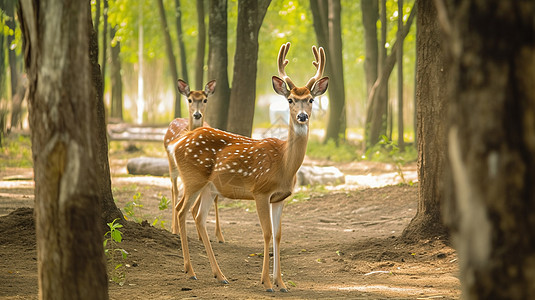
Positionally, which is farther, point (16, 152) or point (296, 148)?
point (16, 152)

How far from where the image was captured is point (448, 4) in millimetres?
2697

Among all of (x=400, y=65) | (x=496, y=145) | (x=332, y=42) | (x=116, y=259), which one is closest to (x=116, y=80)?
(x=332, y=42)

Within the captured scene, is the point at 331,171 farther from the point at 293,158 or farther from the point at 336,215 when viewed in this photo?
the point at 293,158

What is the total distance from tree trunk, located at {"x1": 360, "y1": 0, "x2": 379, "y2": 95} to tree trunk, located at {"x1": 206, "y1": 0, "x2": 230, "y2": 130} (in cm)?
832

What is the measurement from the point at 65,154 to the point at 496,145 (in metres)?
2.20

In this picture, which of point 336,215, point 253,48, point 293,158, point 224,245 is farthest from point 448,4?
point 253,48

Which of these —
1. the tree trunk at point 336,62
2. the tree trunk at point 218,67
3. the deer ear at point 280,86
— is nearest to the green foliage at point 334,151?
the tree trunk at point 336,62

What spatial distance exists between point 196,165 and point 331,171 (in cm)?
792

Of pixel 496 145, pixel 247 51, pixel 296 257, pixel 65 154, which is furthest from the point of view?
pixel 247 51

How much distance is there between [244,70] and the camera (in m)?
13.3

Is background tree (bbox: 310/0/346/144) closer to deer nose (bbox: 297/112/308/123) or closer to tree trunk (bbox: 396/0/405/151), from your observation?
tree trunk (bbox: 396/0/405/151)

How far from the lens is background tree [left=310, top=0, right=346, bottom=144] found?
71.1ft

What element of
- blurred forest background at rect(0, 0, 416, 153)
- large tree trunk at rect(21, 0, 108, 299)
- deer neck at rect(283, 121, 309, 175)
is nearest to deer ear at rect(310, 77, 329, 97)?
deer neck at rect(283, 121, 309, 175)

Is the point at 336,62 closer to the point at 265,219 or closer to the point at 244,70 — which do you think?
the point at 244,70
